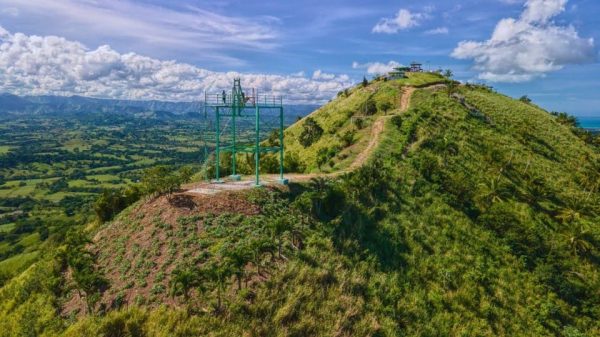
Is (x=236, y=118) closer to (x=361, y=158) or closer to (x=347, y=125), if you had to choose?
(x=361, y=158)

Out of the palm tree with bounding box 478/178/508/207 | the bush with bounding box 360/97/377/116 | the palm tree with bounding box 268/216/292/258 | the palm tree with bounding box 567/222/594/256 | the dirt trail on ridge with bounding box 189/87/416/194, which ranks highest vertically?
the bush with bounding box 360/97/377/116

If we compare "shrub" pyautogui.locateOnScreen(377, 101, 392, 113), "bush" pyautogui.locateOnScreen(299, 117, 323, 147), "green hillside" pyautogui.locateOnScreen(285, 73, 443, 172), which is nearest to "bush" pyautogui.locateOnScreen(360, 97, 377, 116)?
"green hillside" pyautogui.locateOnScreen(285, 73, 443, 172)

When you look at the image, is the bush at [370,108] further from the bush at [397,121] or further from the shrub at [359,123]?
the bush at [397,121]

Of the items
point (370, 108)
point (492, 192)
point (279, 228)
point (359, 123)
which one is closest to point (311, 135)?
point (359, 123)

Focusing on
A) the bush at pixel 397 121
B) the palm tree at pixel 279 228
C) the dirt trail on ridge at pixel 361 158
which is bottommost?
the palm tree at pixel 279 228

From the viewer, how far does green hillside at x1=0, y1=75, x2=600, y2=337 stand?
22562 millimetres

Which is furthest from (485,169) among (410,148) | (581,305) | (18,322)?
(18,322)

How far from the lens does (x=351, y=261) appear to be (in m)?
29.5

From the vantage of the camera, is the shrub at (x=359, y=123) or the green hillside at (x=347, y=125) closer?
the green hillside at (x=347, y=125)

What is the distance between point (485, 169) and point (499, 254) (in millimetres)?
18357

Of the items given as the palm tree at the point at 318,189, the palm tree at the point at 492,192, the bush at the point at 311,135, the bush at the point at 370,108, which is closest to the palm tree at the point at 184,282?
the palm tree at the point at 318,189

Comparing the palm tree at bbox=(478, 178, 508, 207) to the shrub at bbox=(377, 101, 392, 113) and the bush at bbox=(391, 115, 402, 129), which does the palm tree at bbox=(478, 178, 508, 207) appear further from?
the shrub at bbox=(377, 101, 392, 113)

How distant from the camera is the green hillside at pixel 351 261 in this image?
22.6 meters

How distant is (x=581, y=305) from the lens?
34125 mm
